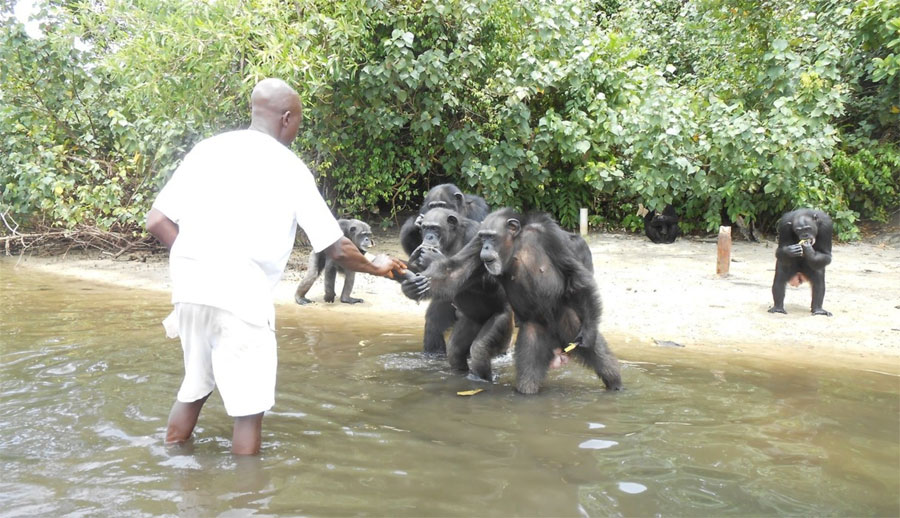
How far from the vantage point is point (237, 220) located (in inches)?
149

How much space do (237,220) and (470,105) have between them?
9.62 meters

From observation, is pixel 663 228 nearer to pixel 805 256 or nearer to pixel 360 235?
pixel 805 256

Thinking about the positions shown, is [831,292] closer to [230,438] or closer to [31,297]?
[230,438]

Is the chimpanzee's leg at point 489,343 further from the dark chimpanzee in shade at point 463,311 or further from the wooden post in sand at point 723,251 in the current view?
the wooden post in sand at point 723,251

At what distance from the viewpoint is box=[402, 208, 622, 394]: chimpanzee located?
5.84 meters

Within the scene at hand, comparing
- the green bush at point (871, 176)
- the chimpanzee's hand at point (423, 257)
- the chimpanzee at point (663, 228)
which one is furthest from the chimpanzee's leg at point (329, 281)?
the green bush at point (871, 176)

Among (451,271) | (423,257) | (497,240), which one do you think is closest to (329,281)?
(423,257)

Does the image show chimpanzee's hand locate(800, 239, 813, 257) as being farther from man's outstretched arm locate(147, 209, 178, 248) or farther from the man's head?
man's outstretched arm locate(147, 209, 178, 248)

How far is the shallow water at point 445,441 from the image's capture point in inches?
145

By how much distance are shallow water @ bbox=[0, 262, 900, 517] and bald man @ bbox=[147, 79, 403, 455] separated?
57 cm

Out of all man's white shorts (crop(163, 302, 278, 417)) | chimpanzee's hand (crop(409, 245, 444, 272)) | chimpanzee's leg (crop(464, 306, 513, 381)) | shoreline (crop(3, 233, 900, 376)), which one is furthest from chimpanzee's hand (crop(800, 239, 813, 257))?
man's white shorts (crop(163, 302, 278, 417))

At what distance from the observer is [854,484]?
3916 mm

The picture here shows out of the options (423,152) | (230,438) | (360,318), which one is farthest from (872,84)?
(230,438)

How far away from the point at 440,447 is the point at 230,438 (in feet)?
4.32
